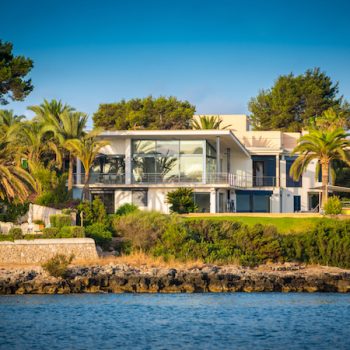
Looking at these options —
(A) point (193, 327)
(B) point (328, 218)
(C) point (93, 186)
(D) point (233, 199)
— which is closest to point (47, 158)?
(C) point (93, 186)

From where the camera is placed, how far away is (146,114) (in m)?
88.8

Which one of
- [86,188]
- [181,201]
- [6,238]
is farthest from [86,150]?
[6,238]

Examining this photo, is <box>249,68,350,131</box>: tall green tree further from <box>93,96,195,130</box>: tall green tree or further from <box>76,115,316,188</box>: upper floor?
<box>76,115,316,188</box>: upper floor

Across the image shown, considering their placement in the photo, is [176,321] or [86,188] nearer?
[176,321]

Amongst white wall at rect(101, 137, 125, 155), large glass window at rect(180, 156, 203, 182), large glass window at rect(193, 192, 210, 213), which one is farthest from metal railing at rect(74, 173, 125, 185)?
large glass window at rect(193, 192, 210, 213)

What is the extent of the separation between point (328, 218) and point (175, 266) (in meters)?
13.4

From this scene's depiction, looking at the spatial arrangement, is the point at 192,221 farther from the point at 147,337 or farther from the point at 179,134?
the point at 147,337

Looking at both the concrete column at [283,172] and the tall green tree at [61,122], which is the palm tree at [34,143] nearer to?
the tall green tree at [61,122]

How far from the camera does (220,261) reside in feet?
143

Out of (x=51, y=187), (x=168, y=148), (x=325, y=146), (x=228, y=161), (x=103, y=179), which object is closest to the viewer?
(x=51, y=187)

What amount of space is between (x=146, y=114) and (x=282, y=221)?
38797 millimetres

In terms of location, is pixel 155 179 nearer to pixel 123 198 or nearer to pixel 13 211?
pixel 123 198

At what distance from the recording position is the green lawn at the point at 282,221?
4988cm

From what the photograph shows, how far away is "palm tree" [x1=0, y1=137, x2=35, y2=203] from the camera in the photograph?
44.6 metres
